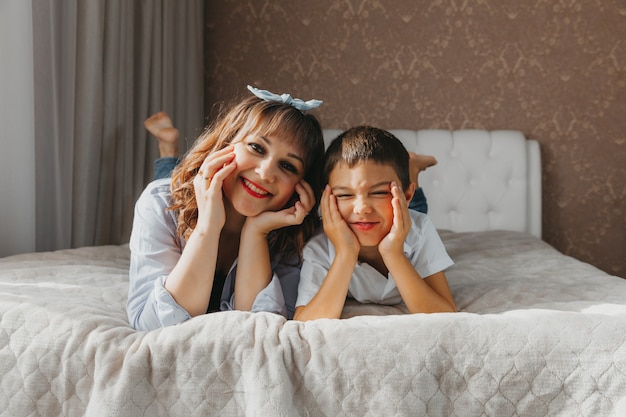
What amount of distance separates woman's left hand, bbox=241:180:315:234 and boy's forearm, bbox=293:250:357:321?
5.4 inches

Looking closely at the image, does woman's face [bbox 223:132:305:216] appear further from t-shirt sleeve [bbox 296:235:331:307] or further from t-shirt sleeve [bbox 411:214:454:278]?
t-shirt sleeve [bbox 411:214:454:278]

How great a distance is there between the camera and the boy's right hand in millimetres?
1602

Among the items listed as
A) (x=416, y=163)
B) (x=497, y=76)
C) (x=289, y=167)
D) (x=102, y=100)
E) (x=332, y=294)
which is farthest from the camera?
(x=497, y=76)

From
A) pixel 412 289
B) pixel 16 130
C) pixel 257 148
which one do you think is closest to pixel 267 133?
pixel 257 148

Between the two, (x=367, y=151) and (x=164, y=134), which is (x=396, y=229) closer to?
(x=367, y=151)

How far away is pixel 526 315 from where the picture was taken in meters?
1.31

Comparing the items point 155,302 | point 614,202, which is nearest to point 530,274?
point 155,302

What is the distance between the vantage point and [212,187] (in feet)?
5.12

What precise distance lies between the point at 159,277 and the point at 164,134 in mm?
1474

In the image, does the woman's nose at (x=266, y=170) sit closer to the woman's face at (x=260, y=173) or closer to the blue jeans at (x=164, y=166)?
the woman's face at (x=260, y=173)

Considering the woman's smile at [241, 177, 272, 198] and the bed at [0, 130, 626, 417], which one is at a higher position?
the woman's smile at [241, 177, 272, 198]

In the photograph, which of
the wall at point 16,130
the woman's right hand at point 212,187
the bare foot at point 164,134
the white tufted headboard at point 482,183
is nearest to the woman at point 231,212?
the woman's right hand at point 212,187

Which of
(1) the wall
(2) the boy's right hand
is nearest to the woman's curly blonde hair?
(2) the boy's right hand

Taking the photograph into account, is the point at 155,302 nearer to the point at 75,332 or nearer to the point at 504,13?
the point at 75,332
